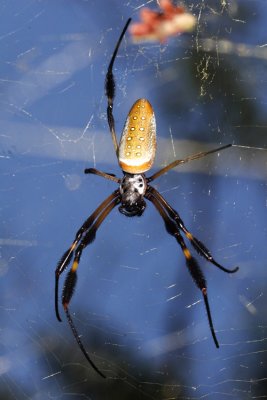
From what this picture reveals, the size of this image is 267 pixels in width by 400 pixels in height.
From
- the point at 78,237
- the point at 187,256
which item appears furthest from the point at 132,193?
the point at 187,256

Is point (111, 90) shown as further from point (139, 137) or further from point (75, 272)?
point (75, 272)

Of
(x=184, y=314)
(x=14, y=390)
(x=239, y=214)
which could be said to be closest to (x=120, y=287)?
(x=184, y=314)

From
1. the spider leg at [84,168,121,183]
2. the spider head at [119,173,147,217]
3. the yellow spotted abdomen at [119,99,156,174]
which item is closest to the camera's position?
the yellow spotted abdomen at [119,99,156,174]

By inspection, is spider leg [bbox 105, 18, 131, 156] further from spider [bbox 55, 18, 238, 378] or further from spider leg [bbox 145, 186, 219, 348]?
spider leg [bbox 145, 186, 219, 348]

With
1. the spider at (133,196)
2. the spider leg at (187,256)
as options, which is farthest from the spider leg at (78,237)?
the spider leg at (187,256)

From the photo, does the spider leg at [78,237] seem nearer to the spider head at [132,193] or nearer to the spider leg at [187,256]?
the spider head at [132,193]

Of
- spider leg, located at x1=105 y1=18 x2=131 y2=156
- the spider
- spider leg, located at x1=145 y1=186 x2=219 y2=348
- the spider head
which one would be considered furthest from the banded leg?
spider leg, located at x1=105 y1=18 x2=131 y2=156
